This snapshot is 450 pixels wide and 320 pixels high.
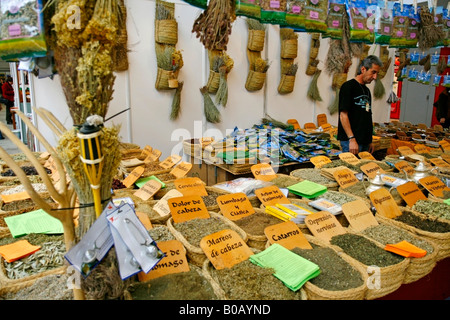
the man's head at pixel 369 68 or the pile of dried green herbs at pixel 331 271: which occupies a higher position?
the man's head at pixel 369 68

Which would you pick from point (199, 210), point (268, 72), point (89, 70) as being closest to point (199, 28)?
point (199, 210)

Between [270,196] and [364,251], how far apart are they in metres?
0.62

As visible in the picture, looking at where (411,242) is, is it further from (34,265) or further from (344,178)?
(34,265)

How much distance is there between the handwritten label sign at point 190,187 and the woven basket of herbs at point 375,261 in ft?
2.68

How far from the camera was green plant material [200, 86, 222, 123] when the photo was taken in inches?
165

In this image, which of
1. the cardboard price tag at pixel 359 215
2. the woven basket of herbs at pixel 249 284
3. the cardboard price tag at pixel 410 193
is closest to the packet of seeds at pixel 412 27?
the cardboard price tag at pixel 410 193

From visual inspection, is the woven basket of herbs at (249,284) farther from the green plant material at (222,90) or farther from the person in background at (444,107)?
the person in background at (444,107)

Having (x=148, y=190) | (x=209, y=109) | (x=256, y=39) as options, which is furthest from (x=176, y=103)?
(x=148, y=190)

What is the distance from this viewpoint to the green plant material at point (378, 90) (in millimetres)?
5852

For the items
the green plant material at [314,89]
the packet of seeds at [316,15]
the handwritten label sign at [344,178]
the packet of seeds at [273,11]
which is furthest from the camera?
the green plant material at [314,89]

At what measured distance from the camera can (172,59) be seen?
12.3ft

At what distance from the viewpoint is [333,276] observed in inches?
49.5

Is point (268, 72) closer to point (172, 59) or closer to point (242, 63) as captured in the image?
point (242, 63)
